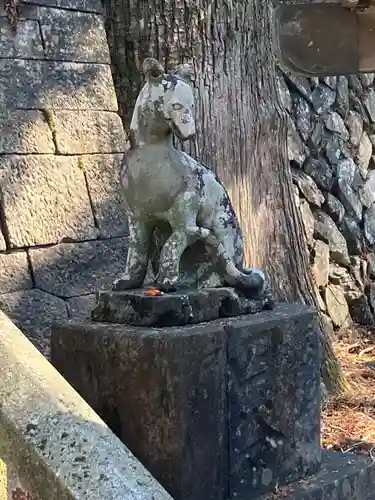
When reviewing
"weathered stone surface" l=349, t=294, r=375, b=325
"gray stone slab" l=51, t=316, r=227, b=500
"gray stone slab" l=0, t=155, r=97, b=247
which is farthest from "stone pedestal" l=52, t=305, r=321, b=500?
"weathered stone surface" l=349, t=294, r=375, b=325

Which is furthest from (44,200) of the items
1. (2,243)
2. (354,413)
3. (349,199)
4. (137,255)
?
(349,199)

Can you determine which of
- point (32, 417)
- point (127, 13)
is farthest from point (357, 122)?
point (32, 417)

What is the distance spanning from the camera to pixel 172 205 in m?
2.73

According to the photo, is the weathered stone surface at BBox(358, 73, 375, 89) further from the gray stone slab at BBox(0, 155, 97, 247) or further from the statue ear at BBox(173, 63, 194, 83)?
the statue ear at BBox(173, 63, 194, 83)

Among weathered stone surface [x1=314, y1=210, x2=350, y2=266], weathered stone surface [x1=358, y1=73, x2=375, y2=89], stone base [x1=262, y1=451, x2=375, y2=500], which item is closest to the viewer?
stone base [x1=262, y1=451, x2=375, y2=500]

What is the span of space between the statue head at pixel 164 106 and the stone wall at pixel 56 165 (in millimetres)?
1591

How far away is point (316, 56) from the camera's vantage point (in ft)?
12.4

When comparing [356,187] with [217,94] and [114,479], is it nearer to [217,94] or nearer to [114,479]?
[217,94]

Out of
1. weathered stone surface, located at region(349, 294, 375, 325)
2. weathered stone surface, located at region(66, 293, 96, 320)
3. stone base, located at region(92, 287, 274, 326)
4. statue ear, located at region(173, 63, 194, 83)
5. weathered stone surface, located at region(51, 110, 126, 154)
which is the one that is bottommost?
weathered stone surface, located at region(349, 294, 375, 325)

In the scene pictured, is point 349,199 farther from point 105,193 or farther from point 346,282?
point 105,193

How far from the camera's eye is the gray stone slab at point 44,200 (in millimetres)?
4168

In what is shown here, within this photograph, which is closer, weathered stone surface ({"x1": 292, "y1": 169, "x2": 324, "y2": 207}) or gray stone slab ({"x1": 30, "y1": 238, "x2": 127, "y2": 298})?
gray stone slab ({"x1": 30, "y1": 238, "x2": 127, "y2": 298})

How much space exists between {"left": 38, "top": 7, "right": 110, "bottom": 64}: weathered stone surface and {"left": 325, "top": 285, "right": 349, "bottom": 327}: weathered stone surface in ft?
11.4

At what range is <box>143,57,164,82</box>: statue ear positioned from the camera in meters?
2.69
